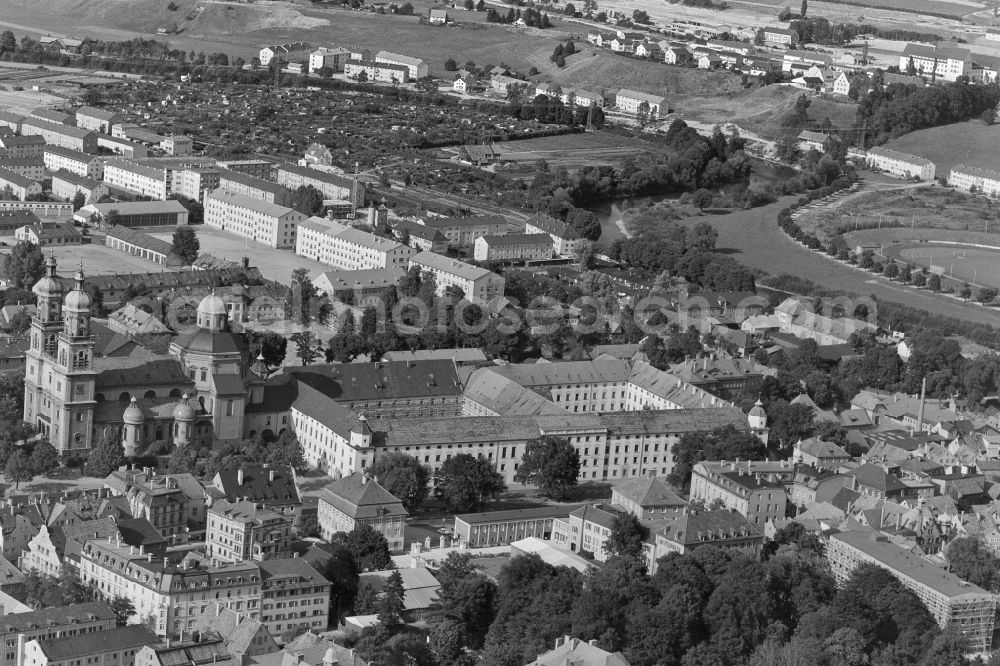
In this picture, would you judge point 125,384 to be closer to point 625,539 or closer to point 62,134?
point 625,539

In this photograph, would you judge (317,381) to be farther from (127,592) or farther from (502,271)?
(502,271)

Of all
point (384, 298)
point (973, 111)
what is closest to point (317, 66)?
point (973, 111)

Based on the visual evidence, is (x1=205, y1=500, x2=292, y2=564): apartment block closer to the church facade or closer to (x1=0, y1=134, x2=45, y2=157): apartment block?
the church facade

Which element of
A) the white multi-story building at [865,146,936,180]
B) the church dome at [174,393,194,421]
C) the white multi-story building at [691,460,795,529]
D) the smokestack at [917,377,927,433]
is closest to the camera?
the white multi-story building at [691,460,795,529]

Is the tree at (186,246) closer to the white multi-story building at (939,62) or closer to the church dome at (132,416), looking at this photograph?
the church dome at (132,416)

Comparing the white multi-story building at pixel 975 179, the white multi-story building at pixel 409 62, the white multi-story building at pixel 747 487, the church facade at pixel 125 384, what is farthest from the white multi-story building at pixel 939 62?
the church facade at pixel 125 384

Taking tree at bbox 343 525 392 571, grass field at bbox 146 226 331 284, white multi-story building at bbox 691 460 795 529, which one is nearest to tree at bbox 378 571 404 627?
tree at bbox 343 525 392 571
